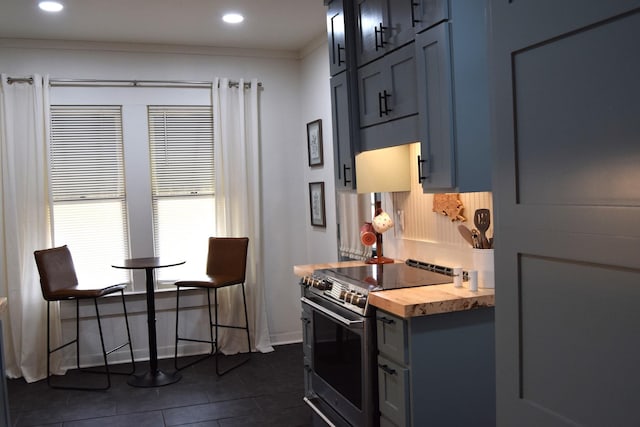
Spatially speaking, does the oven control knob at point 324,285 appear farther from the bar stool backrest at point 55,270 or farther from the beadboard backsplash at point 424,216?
the bar stool backrest at point 55,270

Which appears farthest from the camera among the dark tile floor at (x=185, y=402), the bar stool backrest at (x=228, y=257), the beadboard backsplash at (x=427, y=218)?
the bar stool backrest at (x=228, y=257)

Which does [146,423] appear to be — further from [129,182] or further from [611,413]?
[611,413]

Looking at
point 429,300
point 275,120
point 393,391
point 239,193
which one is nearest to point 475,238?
point 429,300

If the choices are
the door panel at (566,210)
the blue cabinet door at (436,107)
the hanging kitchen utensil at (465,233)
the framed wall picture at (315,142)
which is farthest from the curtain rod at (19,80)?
the door panel at (566,210)

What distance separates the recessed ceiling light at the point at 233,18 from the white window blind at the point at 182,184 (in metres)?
1.00

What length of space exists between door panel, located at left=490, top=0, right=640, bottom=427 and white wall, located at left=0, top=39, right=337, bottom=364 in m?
3.39

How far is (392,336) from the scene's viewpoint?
268 cm

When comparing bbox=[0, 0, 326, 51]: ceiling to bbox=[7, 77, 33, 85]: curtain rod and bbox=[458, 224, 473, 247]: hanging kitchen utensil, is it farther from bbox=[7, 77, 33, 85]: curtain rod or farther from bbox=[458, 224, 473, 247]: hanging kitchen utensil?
bbox=[458, 224, 473, 247]: hanging kitchen utensil

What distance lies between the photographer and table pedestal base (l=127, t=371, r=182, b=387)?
450 cm

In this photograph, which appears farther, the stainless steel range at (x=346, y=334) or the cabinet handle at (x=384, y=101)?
the cabinet handle at (x=384, y=101)

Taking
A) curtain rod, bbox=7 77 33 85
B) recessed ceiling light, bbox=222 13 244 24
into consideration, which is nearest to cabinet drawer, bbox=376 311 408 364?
recessed ceiling light, bbox=222 13 244 24

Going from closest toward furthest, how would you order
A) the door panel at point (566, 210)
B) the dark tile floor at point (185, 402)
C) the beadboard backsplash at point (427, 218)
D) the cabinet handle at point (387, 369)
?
the door panel at point (566, 210), the cabinet handle at point (387, 369), the beadboard backsplash at point (427, 218), the dark tile floor at point (185, 402)

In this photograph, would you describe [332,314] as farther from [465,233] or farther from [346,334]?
[465,233]

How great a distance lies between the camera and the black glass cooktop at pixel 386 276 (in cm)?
295
